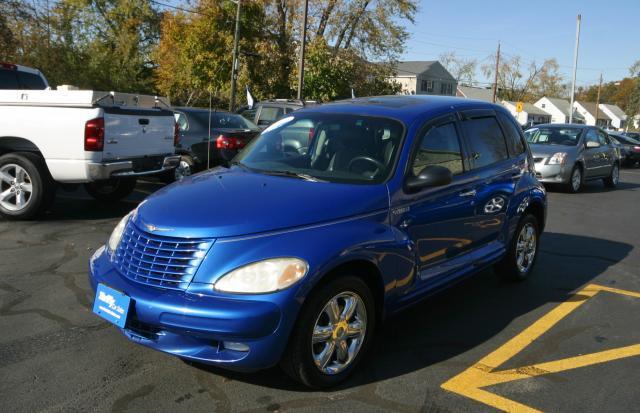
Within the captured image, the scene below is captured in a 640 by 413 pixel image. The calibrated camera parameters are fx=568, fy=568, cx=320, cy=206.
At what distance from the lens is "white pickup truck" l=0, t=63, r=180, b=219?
22.6 feet

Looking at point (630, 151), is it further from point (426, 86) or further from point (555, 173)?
point (426, 86)

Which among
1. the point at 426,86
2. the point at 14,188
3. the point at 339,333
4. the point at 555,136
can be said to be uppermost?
the point at 426,86

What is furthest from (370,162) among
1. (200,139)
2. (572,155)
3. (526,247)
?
(572,155)

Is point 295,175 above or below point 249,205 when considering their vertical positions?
above

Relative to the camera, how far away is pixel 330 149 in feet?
13.8

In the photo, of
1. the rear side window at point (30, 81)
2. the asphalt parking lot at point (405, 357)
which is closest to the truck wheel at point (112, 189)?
the rear side window at point (30, 81)

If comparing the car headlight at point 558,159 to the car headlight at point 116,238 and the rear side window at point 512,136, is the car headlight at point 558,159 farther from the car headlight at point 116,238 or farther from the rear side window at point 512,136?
the car headlight at point 116,238

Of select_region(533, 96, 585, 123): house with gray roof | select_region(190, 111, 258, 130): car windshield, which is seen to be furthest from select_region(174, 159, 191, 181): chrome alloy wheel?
select_region(533, 96, 585, 123): house with gray roof

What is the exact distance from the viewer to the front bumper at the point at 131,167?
696 cm

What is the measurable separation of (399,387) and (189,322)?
53.4 inches

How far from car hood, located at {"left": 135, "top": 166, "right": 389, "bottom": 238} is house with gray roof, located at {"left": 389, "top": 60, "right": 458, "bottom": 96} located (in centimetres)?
6779

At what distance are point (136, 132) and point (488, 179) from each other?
4777mm

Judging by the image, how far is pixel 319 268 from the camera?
3.10 m

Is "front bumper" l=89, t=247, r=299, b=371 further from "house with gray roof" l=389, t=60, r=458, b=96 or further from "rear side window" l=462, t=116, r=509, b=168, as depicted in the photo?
"house with gray roof" l=389, t=60, r=458, b=96
